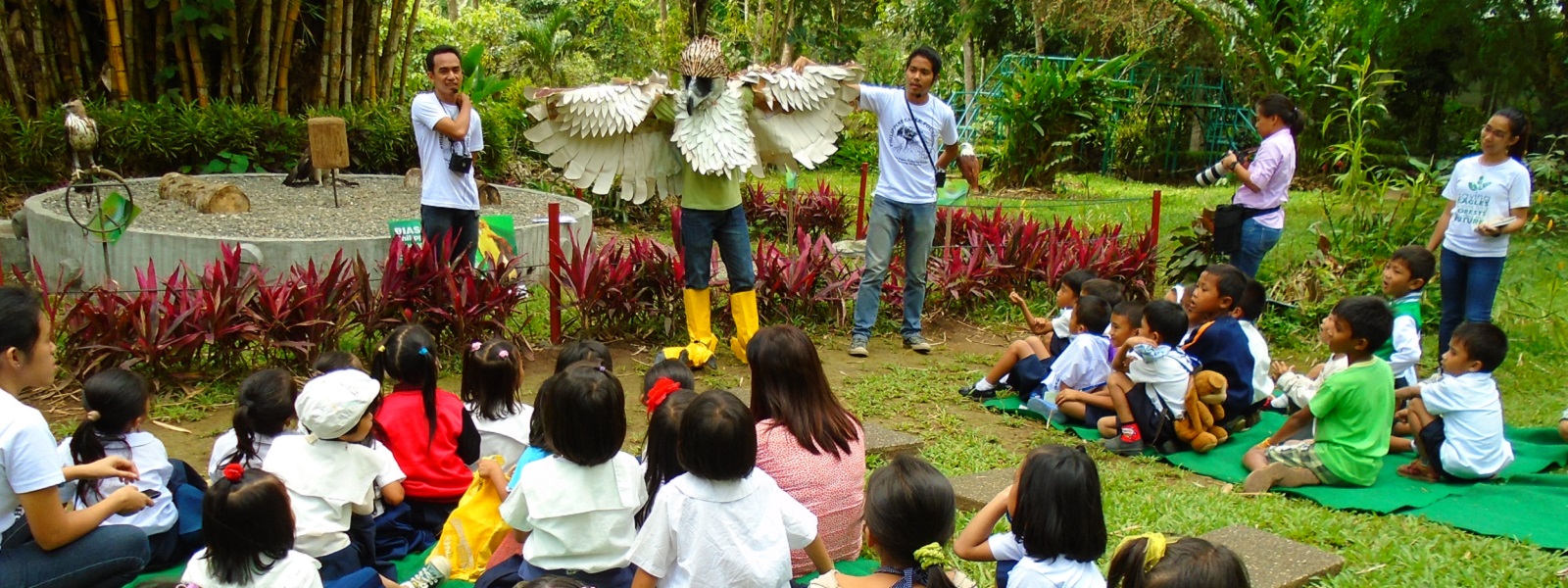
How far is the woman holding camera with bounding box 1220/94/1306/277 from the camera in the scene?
18.8 feet

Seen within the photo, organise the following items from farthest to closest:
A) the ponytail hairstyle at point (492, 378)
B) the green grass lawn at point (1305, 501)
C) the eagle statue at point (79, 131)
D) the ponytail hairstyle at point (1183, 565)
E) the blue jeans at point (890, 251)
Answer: the eagle statue at point (79, 131) < the blue jeans at point (890, 251) < the ponytail hairstyle at point (492, 378) < the green grass lawn at point (1305, 501) < the ponytail hairstyle at point (1183, 565)

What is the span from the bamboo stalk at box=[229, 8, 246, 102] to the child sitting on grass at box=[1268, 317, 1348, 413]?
797 cm

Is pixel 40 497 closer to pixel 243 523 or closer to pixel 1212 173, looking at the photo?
pixel 243 523

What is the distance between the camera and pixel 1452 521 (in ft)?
12.3

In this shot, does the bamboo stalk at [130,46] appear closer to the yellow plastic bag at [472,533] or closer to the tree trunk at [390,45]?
the tree trunk at [390,45]

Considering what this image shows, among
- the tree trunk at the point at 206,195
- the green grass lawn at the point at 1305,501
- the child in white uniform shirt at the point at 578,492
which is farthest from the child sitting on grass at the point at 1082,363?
the tree trunk at the point at 206,195

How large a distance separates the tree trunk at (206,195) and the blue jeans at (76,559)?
5462 mm

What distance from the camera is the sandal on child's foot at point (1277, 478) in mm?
4109

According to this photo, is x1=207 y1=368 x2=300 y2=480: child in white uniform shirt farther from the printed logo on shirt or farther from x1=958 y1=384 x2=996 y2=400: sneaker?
the printed logo on shirt

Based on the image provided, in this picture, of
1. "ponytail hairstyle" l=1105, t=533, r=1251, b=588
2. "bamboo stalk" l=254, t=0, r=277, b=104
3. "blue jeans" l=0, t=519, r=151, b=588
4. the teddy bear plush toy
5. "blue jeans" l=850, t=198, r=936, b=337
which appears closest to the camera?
"ponytail hairstyle" l=1105, t=533, r=1251, b=588

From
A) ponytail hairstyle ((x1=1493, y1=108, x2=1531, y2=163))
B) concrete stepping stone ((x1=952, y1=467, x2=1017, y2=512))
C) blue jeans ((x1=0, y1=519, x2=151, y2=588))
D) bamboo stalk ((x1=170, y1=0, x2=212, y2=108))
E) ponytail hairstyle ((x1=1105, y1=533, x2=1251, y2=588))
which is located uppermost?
bamboo stalk ((x1=170, y1=0, x2=212, y2=108))

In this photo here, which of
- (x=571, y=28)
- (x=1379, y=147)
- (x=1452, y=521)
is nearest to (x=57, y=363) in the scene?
(x=1452, y=521)

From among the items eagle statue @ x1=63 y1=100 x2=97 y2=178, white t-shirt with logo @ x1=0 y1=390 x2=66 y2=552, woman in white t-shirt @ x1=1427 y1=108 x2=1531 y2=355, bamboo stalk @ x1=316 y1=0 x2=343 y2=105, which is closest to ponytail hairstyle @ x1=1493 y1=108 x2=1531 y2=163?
woman in white t-shirt @ x1=1427 y1=108 x2=1531 y2=355

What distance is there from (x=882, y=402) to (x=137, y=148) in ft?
22.6
